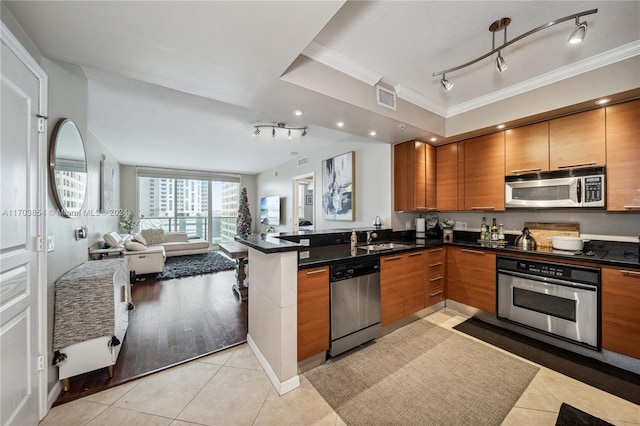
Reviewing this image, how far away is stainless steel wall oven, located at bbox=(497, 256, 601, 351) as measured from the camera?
214 centimetres

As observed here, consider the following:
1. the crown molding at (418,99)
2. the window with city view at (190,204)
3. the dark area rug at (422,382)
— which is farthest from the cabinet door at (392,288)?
the window with city view at (190,204)

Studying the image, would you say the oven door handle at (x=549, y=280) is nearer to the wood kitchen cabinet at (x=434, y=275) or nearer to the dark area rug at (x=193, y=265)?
the wood kitchen cabinet at (x=434, y=275)

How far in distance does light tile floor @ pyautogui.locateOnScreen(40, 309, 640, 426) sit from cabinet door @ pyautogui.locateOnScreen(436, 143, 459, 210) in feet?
6.89

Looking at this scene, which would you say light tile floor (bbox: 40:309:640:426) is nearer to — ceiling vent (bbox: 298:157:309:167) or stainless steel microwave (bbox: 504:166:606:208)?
stainless steel microwave (bbox: 504:166:606:208)

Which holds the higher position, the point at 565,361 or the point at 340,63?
the point at 340,63

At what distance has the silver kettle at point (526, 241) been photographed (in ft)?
9.32

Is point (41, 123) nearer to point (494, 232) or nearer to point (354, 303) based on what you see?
point (354, 303)

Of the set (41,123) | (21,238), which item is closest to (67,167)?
(41,123)

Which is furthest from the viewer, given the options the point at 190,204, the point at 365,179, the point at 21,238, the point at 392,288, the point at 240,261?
the point at 190,204

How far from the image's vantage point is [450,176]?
3.51 meters

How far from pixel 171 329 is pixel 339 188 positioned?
10.7 ft

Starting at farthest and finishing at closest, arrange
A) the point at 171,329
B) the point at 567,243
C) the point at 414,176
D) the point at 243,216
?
1. the point at 243,216
2. the point at 414,176
3. the point at 171,329
4. the point at 567,243

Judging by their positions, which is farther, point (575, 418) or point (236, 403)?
point (236, 403)

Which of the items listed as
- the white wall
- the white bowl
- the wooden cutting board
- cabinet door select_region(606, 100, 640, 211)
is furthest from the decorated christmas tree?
cabinet door select_region(606, 100, 640, 211)
